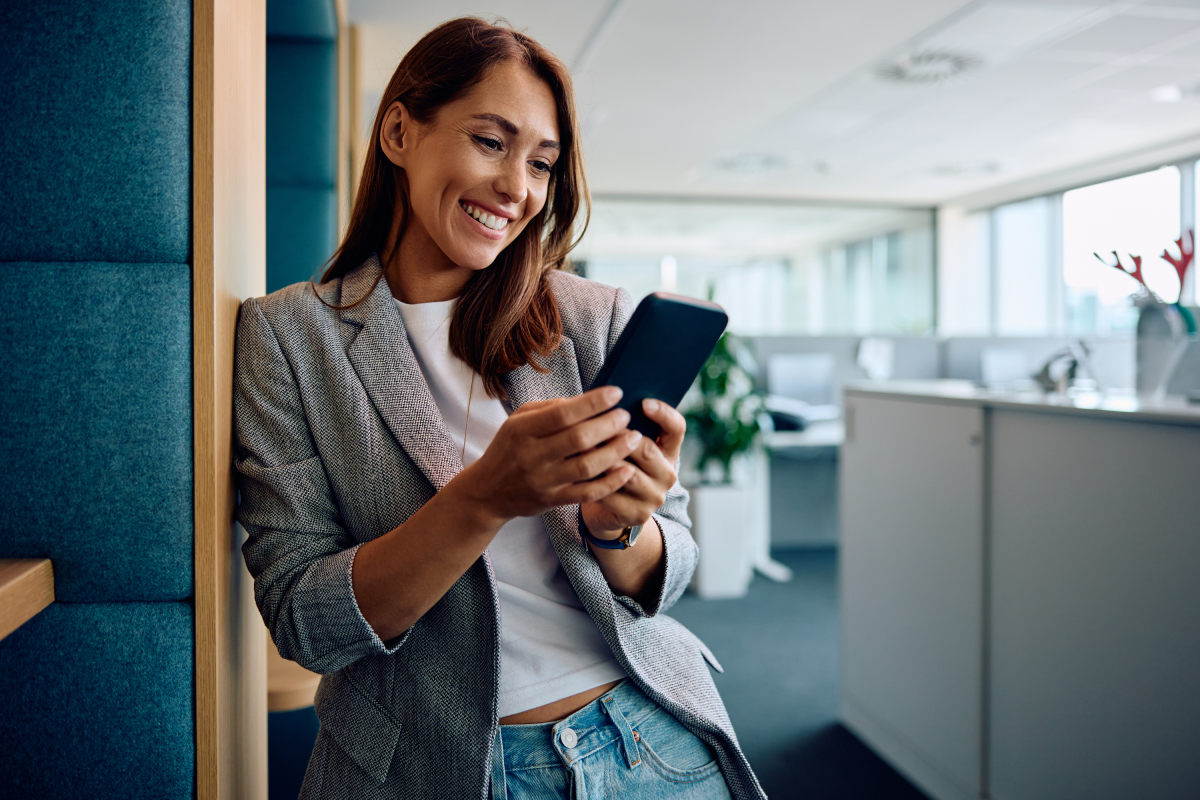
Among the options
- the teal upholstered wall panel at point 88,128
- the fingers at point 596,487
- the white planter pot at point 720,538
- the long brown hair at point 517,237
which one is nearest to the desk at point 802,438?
the white planter pot at point 720,538

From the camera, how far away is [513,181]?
2.65ft

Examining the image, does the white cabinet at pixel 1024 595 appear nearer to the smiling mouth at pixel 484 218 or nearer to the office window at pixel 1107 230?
the smiling mouth at pixel 484 218

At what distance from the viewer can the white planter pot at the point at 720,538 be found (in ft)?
12.7

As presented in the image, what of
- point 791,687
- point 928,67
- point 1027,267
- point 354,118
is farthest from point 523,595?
point 1027,267

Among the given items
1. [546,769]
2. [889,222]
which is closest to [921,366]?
[889,222]

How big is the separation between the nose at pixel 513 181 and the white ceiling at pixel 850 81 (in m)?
1.47

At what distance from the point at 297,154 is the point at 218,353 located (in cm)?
164

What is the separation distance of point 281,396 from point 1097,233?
7.41 m

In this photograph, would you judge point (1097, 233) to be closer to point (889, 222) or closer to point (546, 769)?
point (889, 222)

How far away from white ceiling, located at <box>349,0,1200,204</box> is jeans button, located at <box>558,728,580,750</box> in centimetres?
180

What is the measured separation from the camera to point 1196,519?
1308mm

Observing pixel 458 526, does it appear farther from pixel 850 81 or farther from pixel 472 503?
pixel 850 81

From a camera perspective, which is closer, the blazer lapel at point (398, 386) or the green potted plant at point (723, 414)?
the blazer lapel at point (398, 386)

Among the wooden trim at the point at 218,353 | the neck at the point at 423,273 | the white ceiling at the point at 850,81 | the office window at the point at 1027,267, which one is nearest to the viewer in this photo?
the wooden trim at the point at 218,353
